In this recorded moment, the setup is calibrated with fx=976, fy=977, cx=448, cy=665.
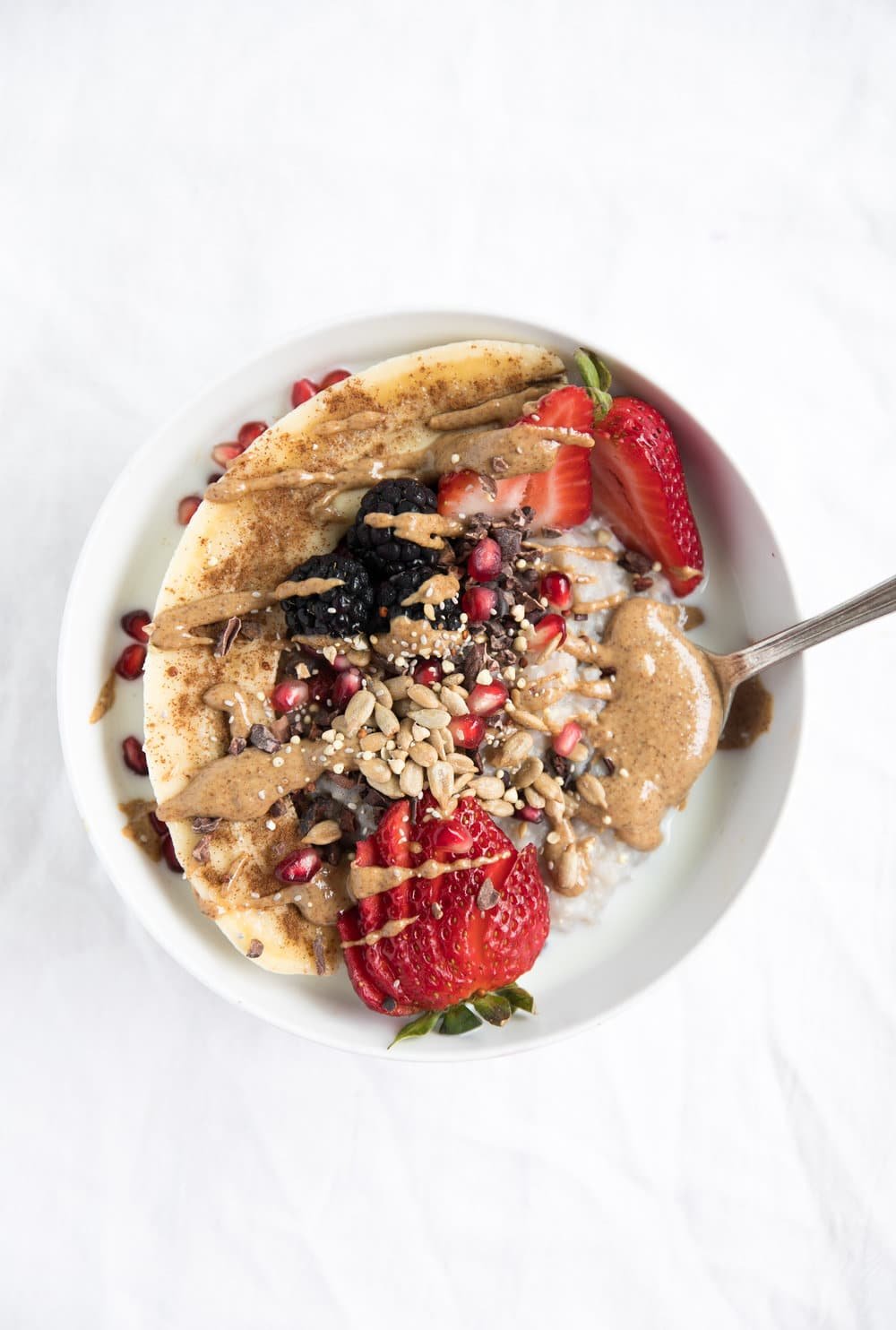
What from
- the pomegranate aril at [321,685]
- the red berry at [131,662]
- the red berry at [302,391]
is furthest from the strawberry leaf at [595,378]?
the red berry at [131,662]

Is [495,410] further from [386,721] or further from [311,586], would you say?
[386,721]

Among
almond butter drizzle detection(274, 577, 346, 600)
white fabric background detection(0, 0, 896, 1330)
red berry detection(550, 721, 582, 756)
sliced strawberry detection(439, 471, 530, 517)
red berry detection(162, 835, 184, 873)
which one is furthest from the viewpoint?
white fabric background detection(0, 0, 896, 1330)

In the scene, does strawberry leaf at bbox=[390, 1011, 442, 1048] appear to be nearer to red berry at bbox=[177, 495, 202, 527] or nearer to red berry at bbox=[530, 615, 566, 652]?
red berry at bbox=[530, 615, 566, 652]

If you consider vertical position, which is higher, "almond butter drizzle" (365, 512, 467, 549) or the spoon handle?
"almond butter drizzle" (365, 512, 467, 549)

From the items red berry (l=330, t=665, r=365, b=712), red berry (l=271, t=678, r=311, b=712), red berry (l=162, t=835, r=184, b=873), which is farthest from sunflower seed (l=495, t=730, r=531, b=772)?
red berry (l=162, t=835, r=184, b=873)

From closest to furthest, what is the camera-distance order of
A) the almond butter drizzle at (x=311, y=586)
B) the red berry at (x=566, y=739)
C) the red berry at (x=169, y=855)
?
the almond butter drizzle at (x=311, y=586) < the red berry at (x=566, y=739) < the red berry at (x=169, y=855)

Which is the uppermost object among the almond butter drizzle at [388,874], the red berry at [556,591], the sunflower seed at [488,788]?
the red berry at [556,591]

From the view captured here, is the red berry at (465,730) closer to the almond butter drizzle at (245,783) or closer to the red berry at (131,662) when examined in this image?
the almond butter drizzle at (245,783)
